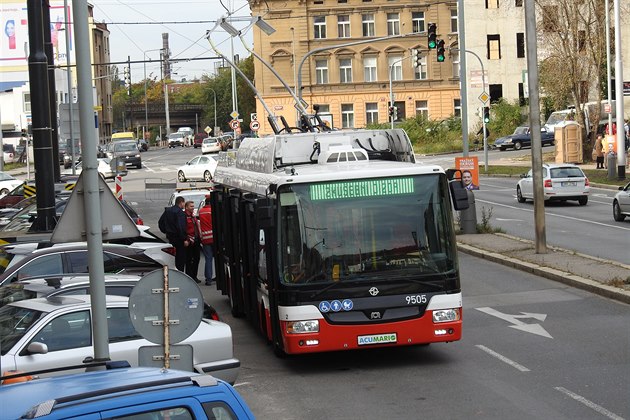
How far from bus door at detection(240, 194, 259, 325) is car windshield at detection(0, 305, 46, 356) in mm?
3917

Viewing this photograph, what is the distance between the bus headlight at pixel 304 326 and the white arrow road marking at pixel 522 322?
13.0 ft

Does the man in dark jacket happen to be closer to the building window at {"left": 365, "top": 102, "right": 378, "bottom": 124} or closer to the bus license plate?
the bus license plate

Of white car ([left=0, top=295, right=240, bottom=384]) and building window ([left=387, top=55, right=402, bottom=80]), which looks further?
building window ([left=387, top=55, right=402, bottom=80])

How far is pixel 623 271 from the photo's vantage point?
21312mm

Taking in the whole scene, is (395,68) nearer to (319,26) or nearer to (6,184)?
(319,26)

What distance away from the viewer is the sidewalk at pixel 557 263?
64.1ft

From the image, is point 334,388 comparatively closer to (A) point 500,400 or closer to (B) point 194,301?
(A) point 500,400

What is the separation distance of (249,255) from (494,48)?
7512cm

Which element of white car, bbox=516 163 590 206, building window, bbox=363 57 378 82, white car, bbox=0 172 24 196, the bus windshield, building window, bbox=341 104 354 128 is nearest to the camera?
the bus windshield

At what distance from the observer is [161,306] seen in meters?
8.33

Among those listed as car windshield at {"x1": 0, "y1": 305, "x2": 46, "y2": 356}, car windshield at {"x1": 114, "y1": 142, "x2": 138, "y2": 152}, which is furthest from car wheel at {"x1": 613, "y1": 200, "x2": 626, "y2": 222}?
car windshield at {"x1": 114, "y1": 142, "x2": 138, "y2": 152}

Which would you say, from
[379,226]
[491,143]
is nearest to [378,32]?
[491,143]

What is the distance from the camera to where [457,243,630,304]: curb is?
742 inches

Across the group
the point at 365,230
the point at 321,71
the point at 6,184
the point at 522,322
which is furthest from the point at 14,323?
the point at 321,71
